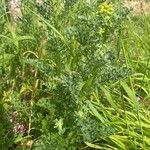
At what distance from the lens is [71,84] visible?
8.43 ft

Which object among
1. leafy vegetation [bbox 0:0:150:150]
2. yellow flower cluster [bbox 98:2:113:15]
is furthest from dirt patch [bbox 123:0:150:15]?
yellow flower cluster [bbox 98:2:113:15]

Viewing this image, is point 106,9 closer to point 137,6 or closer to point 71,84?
point 71,84

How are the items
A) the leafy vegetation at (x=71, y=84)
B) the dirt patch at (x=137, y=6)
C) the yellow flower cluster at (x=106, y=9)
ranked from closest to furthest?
the yellow flower cluster at (x=106, y=9) < the leafy vegetation at (x=71, y=84) < the dirt patch at (x=137, y=6)

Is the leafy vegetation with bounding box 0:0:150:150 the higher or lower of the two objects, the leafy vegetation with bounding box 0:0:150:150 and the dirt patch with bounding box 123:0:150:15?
the lower

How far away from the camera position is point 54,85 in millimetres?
2785

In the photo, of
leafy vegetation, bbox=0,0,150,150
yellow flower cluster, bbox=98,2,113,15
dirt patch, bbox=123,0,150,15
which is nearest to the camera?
yellow flower cluster, bbox=98,2,113,15

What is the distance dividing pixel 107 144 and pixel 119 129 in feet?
Result: 0.39

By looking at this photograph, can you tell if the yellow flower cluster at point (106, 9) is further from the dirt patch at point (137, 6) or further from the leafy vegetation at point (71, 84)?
the dirt patch at point (137, 6)

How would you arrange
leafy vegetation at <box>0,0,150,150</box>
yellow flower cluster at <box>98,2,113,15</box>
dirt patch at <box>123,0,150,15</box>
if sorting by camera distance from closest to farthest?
1. yellow flower cluster at <box>98,2,113,15</box>
2. leafy vegetation at <box>0,0,150,150</box>
3. dirt patch at <box>123,0,150,15</box>

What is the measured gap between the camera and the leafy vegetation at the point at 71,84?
2.57 meters

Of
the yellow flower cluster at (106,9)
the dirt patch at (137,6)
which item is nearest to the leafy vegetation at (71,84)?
the yellow flower cluster at (106,9)

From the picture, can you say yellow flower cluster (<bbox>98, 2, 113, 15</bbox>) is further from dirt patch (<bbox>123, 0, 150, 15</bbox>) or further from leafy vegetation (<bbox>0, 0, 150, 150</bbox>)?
dirt patch (<bbox>123, 0, 150, 15</bbox>)

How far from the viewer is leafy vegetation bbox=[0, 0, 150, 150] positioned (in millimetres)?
2568

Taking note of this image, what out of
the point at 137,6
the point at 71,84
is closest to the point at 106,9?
the point at 71,84
